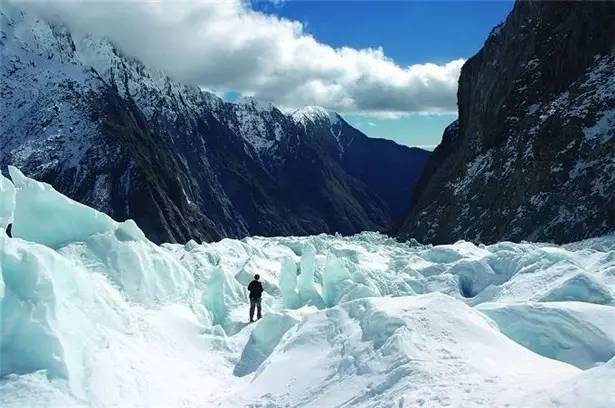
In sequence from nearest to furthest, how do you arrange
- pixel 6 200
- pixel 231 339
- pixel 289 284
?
pixel 6 200, pixel 231 339, pixel 289 284

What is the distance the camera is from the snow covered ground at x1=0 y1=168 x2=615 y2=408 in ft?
33.9

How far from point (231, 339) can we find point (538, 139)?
5722 cm

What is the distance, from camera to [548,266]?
25062 mm

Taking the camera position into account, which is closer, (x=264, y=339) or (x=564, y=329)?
(x=564, y=329)

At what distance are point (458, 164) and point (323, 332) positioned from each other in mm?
80879

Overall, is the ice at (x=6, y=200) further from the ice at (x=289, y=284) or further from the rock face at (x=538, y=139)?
the rock face at (x=538, y=139)

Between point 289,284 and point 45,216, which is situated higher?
point 45,216

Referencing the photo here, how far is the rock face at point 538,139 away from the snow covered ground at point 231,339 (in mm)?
37534

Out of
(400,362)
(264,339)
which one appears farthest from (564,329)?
(264,339)

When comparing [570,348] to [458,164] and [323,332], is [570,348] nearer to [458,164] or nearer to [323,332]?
[323,332]

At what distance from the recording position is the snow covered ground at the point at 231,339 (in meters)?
10.3

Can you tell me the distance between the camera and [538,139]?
66.4 m

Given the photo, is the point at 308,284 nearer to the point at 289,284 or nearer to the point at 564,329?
the point at 289,284

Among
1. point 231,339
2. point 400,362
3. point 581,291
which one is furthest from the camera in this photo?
point 581,291
